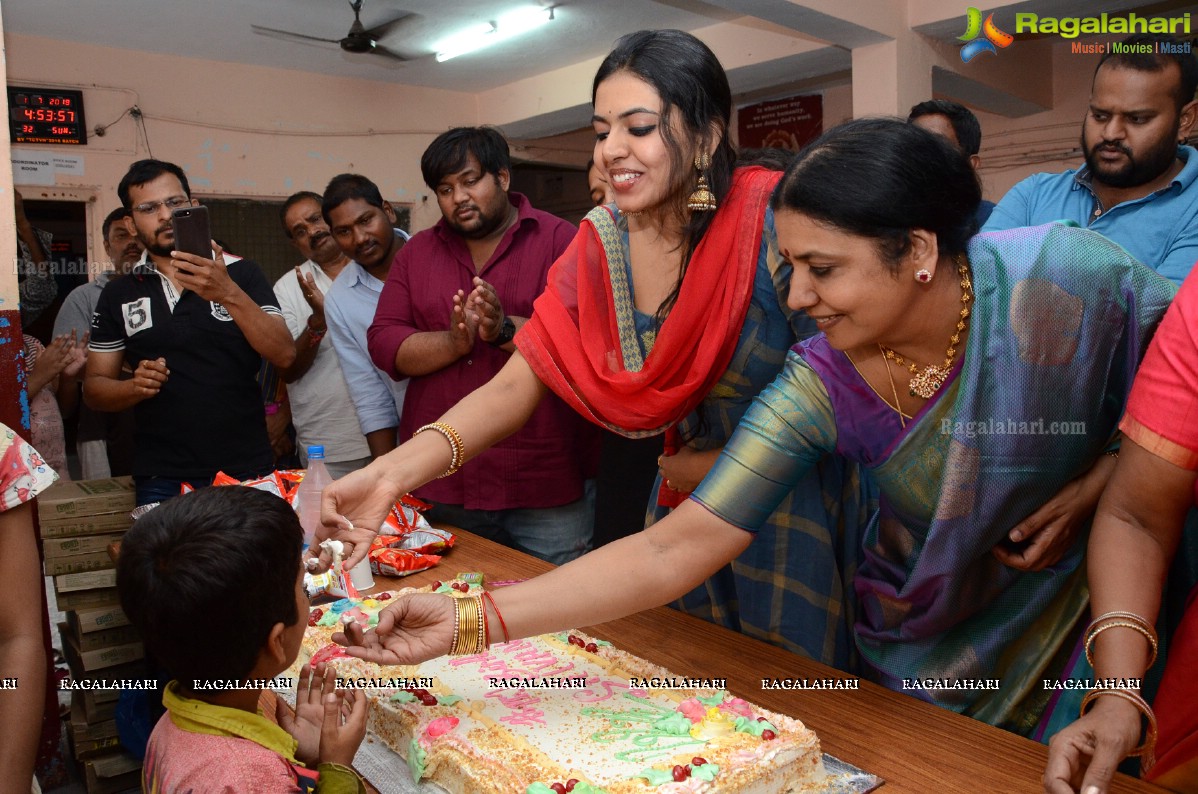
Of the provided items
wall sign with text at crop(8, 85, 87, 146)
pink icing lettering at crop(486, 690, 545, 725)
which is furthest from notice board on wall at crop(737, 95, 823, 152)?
pink icing lettering at crop(486, 690, 545, 725)

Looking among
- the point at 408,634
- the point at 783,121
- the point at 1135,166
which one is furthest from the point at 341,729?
the point at 783,121

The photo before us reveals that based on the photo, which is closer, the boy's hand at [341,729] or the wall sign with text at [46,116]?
the boy's hand at [341,729]

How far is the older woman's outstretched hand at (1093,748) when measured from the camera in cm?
114

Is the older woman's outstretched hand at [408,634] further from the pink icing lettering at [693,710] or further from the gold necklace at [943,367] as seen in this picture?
the gold necklace at [943,367]

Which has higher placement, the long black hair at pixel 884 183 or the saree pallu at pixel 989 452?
the long black hair at pixel 884 183

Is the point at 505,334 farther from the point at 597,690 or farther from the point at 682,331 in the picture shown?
the point at 597,690

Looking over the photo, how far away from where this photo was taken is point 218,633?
1.32 m

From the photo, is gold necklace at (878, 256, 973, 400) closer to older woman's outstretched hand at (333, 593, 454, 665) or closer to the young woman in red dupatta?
the young woman in red dupatta

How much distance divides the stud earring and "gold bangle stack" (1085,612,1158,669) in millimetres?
1030

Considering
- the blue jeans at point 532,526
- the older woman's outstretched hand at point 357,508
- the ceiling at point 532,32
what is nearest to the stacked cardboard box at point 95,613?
the blue jeans at point 532,526

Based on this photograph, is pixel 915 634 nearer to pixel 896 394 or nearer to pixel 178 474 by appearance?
pixel 896 394

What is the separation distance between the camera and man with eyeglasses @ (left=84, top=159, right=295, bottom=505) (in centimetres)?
329

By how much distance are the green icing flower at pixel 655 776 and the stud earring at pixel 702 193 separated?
1106 millimetres

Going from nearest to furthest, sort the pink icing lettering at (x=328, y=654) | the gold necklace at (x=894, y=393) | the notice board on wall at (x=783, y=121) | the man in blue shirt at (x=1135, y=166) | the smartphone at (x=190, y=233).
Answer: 1. the gold necklace at (x=894, y=393)
2. the pink icing lettering at (x=328, y=654)
3. the man in blue shirt at (x=1135, y=166)
4. the smartphone at (x=190, y=233)
5. the notice board on wall at (x=783, y=121)
